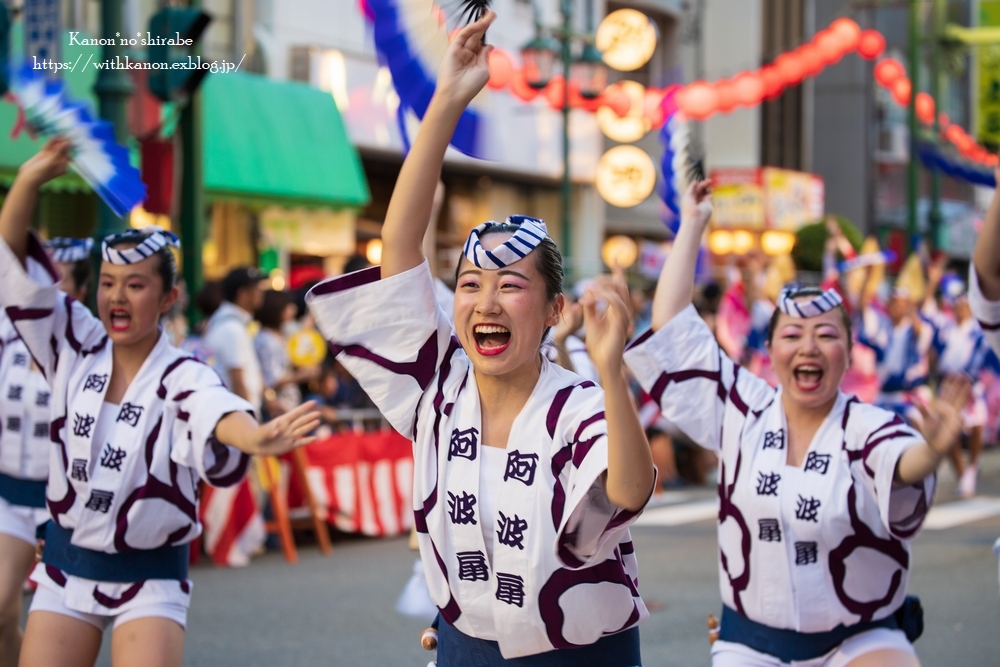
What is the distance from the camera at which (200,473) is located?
4.05 m

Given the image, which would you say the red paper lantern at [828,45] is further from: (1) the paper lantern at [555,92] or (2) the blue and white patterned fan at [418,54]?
(2) the blue and white patterned fan at [418,54]

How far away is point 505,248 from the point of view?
9.66 ft

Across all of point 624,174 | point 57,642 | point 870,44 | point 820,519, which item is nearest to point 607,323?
point 820,519

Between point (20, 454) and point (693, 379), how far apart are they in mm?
2631

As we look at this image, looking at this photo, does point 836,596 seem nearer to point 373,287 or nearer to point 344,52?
point 373,287

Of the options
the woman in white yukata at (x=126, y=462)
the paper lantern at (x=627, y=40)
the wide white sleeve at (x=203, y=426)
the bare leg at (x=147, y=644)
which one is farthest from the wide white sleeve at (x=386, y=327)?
the paper lantern at (x=627, y=40)

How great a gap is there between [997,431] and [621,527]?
53.3 feet

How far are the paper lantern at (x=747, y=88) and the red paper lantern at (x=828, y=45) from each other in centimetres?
122

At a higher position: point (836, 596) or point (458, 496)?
point (458, 496)

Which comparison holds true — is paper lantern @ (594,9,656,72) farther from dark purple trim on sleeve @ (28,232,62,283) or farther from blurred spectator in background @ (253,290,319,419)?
dark purple trim on sleeve @ (28,232,62,283)

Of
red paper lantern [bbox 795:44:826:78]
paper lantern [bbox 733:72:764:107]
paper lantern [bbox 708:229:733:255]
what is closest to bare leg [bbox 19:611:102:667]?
paper lantern [bbox 733:72:764:107]

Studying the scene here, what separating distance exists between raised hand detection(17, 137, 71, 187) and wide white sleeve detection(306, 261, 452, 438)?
1.63 metres

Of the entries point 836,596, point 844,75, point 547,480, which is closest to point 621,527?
point 547,480

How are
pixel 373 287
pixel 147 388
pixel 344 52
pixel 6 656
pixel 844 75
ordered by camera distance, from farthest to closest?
pixel 844 75, pixel 344 52, pixel 6 656, pixel 147 388, pixel 373 287
